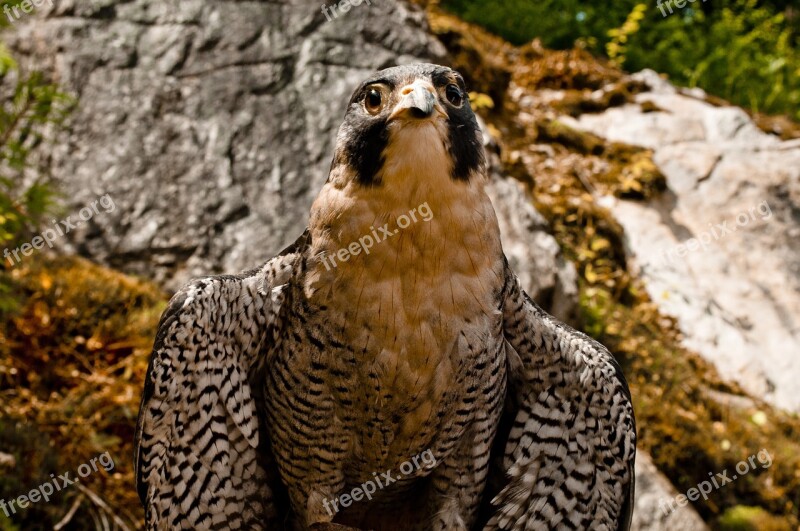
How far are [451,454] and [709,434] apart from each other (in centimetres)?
374

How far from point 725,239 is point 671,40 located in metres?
4.40

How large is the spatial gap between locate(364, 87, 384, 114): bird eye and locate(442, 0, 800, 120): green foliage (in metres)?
7.84

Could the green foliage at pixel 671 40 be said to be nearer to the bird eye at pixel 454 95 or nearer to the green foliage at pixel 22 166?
the green foliage at pixel 22 166

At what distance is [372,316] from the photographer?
2506mm

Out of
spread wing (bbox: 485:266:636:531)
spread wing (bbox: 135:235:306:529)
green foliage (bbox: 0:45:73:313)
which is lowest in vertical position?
spread wing (bbox: 485:266:636:531)

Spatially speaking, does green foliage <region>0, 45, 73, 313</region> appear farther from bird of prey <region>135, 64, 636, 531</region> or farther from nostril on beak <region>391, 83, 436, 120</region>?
nostril on beak <region>391, 83, 436, 120</region>

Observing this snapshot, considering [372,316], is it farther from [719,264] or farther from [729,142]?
[729,142]

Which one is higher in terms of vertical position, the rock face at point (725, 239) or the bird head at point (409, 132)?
the bird head at point (409, 132)

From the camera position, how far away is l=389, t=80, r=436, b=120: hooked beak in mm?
2248

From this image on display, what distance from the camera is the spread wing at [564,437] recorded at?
300 centimetres

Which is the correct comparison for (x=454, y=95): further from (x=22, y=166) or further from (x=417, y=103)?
(x=22, y=166)

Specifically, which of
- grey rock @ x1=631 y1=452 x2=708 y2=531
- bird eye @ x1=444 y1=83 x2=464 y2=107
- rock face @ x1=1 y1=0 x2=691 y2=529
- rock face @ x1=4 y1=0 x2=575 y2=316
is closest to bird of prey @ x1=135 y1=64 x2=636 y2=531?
bird eye @ x1=444 y1=83 x2=464 y2=107

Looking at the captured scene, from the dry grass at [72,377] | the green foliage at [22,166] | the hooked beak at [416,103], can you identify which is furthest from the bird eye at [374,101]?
the dry grass at [72,377]

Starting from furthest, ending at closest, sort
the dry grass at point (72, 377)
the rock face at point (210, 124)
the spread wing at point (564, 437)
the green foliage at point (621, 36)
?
the green foliage at point (621, 36), the rock face at point (210, 124), the dry grass at point (72, 377), the spread wing at point (564, 437)
